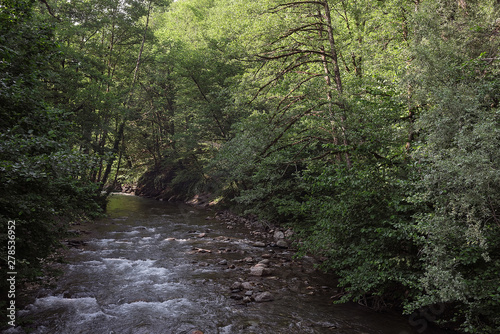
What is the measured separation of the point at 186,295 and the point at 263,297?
6.49 feet

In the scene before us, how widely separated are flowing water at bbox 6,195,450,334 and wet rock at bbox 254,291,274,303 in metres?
0.12

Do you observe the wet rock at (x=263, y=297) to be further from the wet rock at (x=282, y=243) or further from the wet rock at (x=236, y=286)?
the wet rock at (x=282, y=243)

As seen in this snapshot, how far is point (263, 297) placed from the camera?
7.41m

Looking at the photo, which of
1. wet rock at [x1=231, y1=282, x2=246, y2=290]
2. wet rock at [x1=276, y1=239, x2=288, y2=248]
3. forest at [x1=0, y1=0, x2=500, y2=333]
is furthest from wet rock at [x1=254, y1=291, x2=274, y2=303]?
wet rock at [x1=276, y1=239, x2=288, y2=248]

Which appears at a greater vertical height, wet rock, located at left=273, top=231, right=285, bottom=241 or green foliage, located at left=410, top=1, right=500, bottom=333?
green foliage, located at left=410, top=1, right=500, bottom=333

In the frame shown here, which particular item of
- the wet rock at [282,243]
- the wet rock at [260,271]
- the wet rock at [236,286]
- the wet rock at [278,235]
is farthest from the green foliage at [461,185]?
the wet rock at [278,235]

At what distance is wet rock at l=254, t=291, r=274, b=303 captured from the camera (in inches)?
288

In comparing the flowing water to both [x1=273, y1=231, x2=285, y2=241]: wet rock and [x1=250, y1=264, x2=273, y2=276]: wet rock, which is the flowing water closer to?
[x1=250, y1=264, x2=273, y2=276]: wet rock

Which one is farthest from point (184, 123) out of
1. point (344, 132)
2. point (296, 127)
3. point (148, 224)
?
point (344, 132)

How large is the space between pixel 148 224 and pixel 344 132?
42.0 ft

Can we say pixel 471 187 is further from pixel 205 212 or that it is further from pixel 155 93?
pixel 155 93

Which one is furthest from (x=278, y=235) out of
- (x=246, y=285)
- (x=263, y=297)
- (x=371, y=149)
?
(x=371, y=149)

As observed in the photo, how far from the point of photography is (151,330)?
589cm

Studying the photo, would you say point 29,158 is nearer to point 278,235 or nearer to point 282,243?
point 282,243
